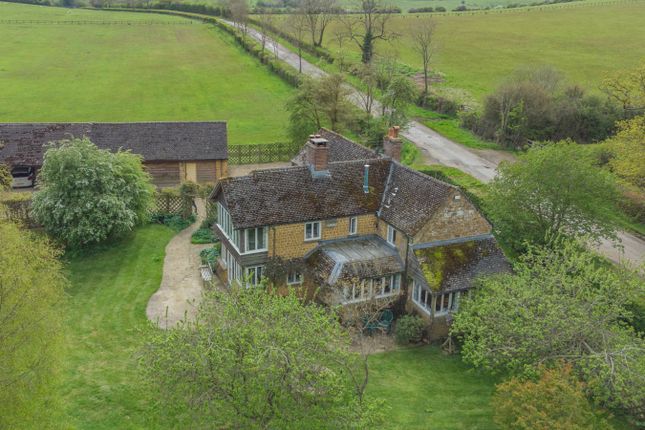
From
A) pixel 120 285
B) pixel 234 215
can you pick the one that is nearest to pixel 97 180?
pixel 120 285

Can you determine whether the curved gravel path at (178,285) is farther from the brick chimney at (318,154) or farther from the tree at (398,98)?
the tree at (398,98)

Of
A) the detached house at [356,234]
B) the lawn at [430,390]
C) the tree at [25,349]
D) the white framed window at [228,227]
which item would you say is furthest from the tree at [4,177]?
the lawn at [430,390]

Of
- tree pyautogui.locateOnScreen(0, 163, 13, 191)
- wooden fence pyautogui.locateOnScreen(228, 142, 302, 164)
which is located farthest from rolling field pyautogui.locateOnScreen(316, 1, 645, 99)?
tree pyautogui.locateOnScreen(0, 163, 13, 191)

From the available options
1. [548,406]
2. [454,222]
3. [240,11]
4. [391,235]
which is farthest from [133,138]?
[240,11]

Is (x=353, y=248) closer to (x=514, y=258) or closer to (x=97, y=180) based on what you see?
(x=514, y=258)

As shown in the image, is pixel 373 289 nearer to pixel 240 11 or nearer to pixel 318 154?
pixel 318 154
